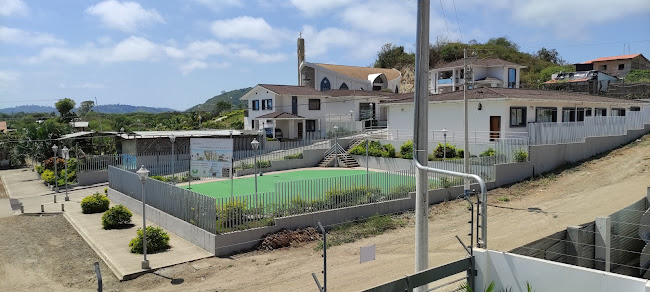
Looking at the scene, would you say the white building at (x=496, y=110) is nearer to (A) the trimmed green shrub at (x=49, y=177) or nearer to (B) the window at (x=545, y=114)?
(B) the window at (x=545, y=114)

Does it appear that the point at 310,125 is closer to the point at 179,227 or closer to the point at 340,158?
the point at 340,158

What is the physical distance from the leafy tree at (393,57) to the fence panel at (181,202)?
75556 mm

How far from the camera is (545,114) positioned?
34.7 metres

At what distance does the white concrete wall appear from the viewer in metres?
7.40

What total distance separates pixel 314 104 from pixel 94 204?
31.2 m

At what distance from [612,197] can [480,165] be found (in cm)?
624

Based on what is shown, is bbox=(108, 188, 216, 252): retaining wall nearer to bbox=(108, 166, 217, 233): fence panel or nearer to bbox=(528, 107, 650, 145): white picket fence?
bbox=(108, 166, 217, 233): fence panel

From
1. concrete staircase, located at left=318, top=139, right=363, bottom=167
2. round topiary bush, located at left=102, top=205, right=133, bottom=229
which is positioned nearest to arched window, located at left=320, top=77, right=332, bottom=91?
concrete staircase, located at left=318, top=139, right=363, bottom=167

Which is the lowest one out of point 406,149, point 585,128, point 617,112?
point 406,149

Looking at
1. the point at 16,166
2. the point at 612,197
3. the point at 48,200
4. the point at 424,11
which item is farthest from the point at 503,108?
the point at 16,166

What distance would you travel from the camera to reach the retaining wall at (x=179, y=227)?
1581 centimetres

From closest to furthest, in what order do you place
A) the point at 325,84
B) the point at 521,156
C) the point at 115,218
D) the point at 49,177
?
the point at 115,218
the point at 521,156
the point at 49,177
the point at 325,84

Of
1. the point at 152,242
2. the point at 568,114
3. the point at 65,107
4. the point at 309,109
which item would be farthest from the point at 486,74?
the point at 65,107

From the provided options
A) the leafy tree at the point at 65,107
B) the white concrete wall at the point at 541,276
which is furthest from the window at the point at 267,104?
the white concrete wall at the point at 541,276
